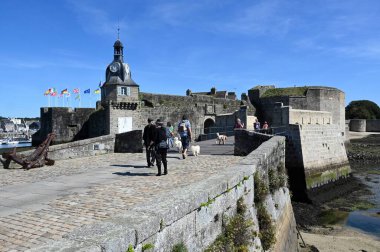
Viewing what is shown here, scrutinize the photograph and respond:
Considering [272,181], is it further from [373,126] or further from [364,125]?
[373,126]

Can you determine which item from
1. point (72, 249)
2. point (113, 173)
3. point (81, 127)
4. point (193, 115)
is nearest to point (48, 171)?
point (113, 173)

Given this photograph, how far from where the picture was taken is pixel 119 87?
3922 centimetres

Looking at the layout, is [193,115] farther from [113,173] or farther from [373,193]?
[113,173]

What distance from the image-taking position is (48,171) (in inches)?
396

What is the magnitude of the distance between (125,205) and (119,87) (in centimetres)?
3439

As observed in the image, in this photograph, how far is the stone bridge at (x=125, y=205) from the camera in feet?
11.6

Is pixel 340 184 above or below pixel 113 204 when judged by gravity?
below

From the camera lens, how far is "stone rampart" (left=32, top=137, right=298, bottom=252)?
3186mm

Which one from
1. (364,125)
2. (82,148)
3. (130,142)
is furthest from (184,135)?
(364,125)

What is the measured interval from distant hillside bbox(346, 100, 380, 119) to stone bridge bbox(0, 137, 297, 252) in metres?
92.4

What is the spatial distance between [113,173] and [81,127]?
3447 cm

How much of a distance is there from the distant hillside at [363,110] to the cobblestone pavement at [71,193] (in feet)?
306

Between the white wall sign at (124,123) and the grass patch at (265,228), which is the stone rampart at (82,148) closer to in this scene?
the grass patch at (265,228)

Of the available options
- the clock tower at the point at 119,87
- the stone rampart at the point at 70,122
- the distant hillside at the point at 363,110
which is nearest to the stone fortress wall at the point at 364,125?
the distant hillside at the point at 363,110
